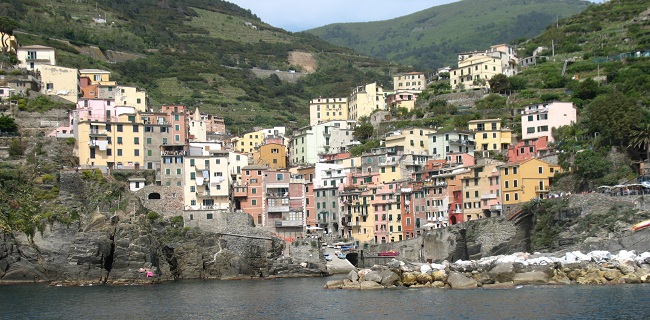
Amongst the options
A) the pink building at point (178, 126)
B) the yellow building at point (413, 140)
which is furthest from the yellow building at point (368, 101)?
the pink building at point (178, 126)

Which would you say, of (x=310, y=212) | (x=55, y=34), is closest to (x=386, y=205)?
(x=310, y=212)

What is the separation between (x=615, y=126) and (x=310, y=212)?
98.6 ft

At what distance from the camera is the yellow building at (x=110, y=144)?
85.6 m

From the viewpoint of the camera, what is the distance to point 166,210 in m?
82.0

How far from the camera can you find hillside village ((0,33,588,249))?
8288cm

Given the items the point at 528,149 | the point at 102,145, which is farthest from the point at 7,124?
the point at 528,149

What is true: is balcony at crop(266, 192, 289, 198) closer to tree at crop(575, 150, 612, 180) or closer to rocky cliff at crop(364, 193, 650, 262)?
rocky cliff at crop(364, 193, 650, 262)

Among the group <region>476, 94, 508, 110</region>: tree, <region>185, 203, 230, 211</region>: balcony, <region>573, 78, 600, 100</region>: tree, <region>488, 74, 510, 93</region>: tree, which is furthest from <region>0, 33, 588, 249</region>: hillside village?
<region>488, 74, 510, 93</region>: tree

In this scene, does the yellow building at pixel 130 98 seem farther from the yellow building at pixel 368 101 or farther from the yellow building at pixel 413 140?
the yellow building at pixel 368 101

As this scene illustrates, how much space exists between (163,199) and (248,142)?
104 feet

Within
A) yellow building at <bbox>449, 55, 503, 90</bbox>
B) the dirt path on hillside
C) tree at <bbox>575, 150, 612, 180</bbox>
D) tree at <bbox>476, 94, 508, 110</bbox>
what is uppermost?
the dirt path on hillside

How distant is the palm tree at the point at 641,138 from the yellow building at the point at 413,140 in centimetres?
2444

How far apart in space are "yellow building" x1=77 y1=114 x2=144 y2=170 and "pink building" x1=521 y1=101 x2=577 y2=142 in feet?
120

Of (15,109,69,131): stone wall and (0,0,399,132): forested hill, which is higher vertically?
(0,0,399,132): forested hill
